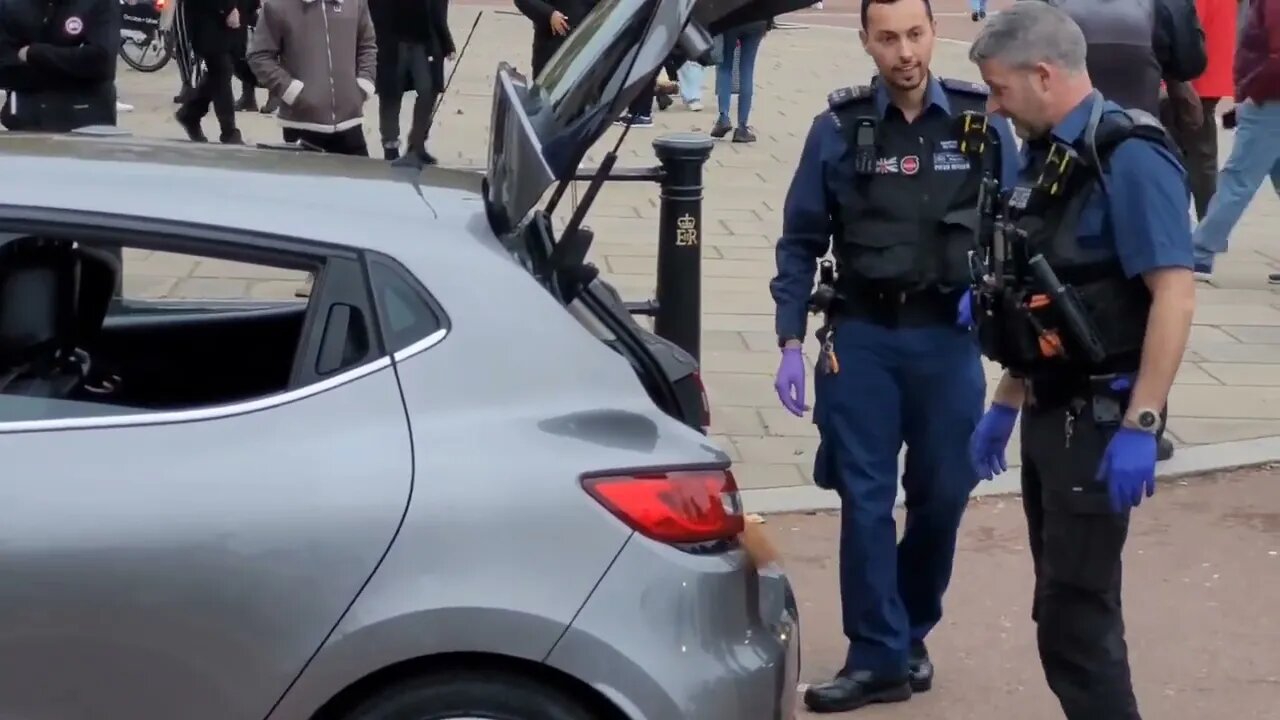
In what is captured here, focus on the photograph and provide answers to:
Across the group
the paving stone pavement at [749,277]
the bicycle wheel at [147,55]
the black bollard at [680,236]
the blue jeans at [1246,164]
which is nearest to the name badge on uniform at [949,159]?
the paving stone pavement at [749,277]

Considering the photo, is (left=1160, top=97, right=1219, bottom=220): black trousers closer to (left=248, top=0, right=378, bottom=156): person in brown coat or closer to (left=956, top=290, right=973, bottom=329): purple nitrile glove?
(left=248, top=0, right=378, bottom=156): person in brown coat

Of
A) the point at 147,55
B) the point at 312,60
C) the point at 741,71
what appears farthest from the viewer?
the point at 147,55

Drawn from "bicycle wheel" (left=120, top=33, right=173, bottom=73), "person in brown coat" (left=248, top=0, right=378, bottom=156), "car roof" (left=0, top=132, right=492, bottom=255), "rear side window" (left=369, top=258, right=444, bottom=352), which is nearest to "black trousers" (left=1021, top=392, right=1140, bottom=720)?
"car roof" (left=0, top=132, right=492, bottom=255)

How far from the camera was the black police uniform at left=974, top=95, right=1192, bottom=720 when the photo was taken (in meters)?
3.69

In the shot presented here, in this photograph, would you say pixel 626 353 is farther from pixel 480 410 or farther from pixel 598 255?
pixel 598 255

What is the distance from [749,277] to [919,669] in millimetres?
4850

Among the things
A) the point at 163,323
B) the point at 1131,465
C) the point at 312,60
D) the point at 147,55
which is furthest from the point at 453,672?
the point at 147,55

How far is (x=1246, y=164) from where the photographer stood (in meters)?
9.02

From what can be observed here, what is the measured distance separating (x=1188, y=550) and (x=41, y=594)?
3.96 m

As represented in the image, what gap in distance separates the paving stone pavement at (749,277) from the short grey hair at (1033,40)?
1.49m

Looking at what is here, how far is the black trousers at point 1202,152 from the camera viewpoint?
32.0 ft

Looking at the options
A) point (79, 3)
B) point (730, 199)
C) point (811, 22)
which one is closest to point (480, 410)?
point (79, 3)

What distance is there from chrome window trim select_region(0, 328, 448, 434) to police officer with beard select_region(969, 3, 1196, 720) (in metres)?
1.33

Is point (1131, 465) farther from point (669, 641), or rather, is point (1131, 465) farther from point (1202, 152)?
point (1202, 152)
